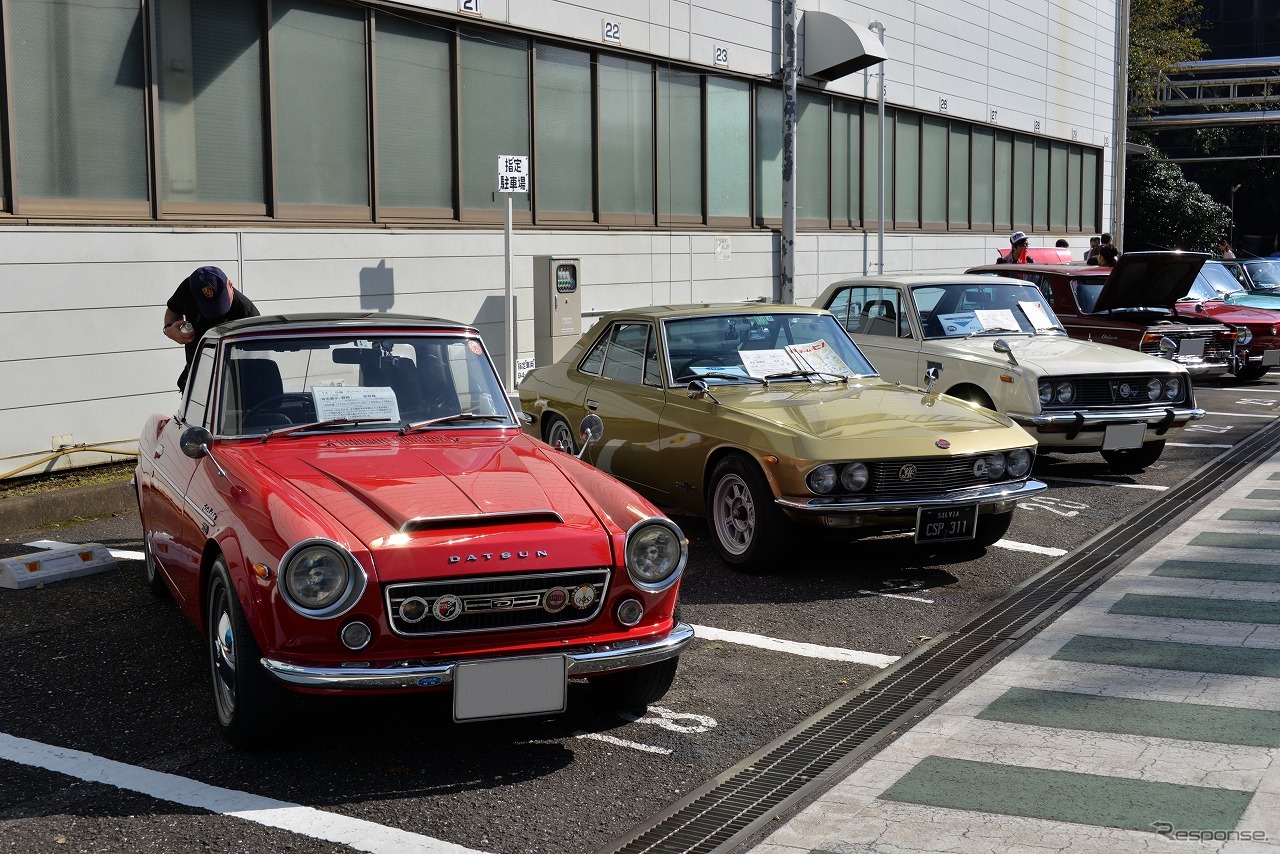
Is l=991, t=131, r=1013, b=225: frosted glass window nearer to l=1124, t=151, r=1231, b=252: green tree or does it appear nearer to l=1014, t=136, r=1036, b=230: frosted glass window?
l=1014, t=136, r=1036, b=230: frosted glass window

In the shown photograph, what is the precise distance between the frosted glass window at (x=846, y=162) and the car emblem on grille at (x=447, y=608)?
18411 millimetres

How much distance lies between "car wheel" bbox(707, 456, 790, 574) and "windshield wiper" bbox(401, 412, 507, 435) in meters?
1.85

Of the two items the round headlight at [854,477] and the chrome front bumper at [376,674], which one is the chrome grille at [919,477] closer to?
the round headlight at [854,477]

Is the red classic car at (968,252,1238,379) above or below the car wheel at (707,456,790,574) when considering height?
above

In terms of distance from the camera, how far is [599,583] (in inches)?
185

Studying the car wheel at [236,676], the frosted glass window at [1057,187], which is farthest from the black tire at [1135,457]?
the frosted glass window at [1057,187]

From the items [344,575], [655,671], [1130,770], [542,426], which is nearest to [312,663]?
[344,575]

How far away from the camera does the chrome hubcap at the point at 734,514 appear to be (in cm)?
755

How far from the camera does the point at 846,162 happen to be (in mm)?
22344

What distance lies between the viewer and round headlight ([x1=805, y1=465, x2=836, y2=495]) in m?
7.11

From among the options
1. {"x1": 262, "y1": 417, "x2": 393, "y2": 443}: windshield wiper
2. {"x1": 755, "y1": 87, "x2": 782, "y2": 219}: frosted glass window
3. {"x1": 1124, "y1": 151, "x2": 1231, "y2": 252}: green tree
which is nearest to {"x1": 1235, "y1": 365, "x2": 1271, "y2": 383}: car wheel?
{"x1": 755, "y1": 87, "x2": 782, "y2": 219}: frosted glass window

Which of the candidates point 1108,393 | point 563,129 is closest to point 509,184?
point 563,129

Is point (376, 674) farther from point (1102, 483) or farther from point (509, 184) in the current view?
point (509, 184)

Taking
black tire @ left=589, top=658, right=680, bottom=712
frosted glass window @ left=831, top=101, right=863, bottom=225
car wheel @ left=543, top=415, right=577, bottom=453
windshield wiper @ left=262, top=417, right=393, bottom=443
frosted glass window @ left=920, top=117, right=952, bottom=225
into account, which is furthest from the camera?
frosted glass window @ left=920, top=117, right=952, bottom=225
